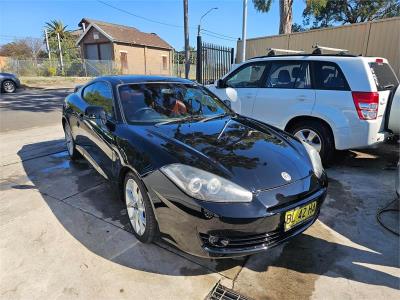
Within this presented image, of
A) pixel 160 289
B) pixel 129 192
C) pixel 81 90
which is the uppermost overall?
pixel 81 90

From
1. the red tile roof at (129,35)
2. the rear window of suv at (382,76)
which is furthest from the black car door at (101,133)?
the red tile roof at (129,35)

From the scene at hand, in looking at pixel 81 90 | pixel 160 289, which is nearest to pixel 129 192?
pixel 160 289

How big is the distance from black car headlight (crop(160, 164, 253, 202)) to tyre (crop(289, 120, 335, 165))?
280 centimetres

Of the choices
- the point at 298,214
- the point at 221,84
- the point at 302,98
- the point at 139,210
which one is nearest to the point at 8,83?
the point at 221,84

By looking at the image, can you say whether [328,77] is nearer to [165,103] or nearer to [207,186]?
[165,103]

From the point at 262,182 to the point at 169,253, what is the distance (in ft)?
3.59

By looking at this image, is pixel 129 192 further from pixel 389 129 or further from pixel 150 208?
pixel 389 129

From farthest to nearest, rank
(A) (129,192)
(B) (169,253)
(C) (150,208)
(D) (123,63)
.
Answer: (D) (123,63) → (A) (129,192) → (B) (169,253) → (C) (150,208)

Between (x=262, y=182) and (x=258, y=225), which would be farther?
(x=262, y=182)

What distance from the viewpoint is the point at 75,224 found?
326 cm

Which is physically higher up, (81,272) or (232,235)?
(232,235)

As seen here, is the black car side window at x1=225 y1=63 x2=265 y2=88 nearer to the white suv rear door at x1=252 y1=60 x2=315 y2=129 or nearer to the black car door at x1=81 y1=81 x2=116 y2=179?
the white suv rear door at x1=252 y1=60 x2=315 y2=129

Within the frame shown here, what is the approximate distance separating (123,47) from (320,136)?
34.4 meters

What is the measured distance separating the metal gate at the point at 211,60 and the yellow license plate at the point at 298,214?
27.3 ft
